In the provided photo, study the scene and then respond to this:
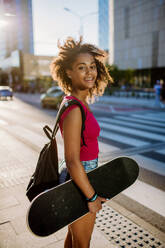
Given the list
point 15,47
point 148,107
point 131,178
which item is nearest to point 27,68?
point 15,47

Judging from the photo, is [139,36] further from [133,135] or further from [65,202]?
[65,202]

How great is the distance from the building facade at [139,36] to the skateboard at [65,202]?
52.0 metres

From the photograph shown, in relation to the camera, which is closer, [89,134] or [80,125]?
[80,125]

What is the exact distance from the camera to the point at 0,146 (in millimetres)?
6602

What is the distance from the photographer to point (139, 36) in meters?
56.9

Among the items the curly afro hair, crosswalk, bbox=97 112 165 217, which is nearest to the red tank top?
the curly afro hair

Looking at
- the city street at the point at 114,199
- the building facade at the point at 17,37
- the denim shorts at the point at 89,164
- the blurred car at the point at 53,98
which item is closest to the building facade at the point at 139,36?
the blurred car at the point at 53,98

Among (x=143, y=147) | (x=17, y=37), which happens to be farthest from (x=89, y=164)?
(x=17, y=37)

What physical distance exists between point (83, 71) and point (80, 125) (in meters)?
0.47

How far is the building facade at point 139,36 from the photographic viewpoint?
52062 millimetres

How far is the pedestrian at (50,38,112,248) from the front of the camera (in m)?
1.51

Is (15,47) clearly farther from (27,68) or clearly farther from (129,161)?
(129,161)

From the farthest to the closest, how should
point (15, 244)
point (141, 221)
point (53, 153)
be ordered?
1. point (141, 221)
2. point (15, 244)
3. point (53, 153)

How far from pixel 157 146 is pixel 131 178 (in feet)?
15.4
